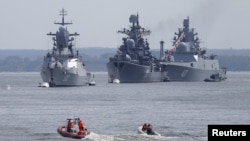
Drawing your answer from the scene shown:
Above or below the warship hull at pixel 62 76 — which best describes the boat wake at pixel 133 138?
below

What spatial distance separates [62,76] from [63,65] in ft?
7.58

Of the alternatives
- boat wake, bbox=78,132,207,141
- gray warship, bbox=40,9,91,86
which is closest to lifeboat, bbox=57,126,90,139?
boat wake, bbox=78,132,207,141

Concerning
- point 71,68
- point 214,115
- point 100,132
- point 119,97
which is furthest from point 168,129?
point 71,68

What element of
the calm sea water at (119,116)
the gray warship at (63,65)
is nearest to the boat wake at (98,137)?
the calm sea water at (119,116)

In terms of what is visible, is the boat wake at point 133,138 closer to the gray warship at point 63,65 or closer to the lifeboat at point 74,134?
the lifeboat at point 74,134

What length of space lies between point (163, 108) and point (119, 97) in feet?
104

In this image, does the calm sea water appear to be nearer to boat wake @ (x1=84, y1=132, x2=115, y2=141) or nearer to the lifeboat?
boat wake @ (x1=84, y1=132, x2=115, y2=141)

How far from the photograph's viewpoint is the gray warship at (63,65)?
17800 cm

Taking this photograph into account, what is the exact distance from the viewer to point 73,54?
18650cm

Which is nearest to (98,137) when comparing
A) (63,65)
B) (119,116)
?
(119,116)

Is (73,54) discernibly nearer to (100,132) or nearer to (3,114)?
(3,114)

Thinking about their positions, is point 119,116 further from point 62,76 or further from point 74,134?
point 62,76

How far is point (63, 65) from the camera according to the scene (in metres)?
179

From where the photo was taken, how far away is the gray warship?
178000 mm
